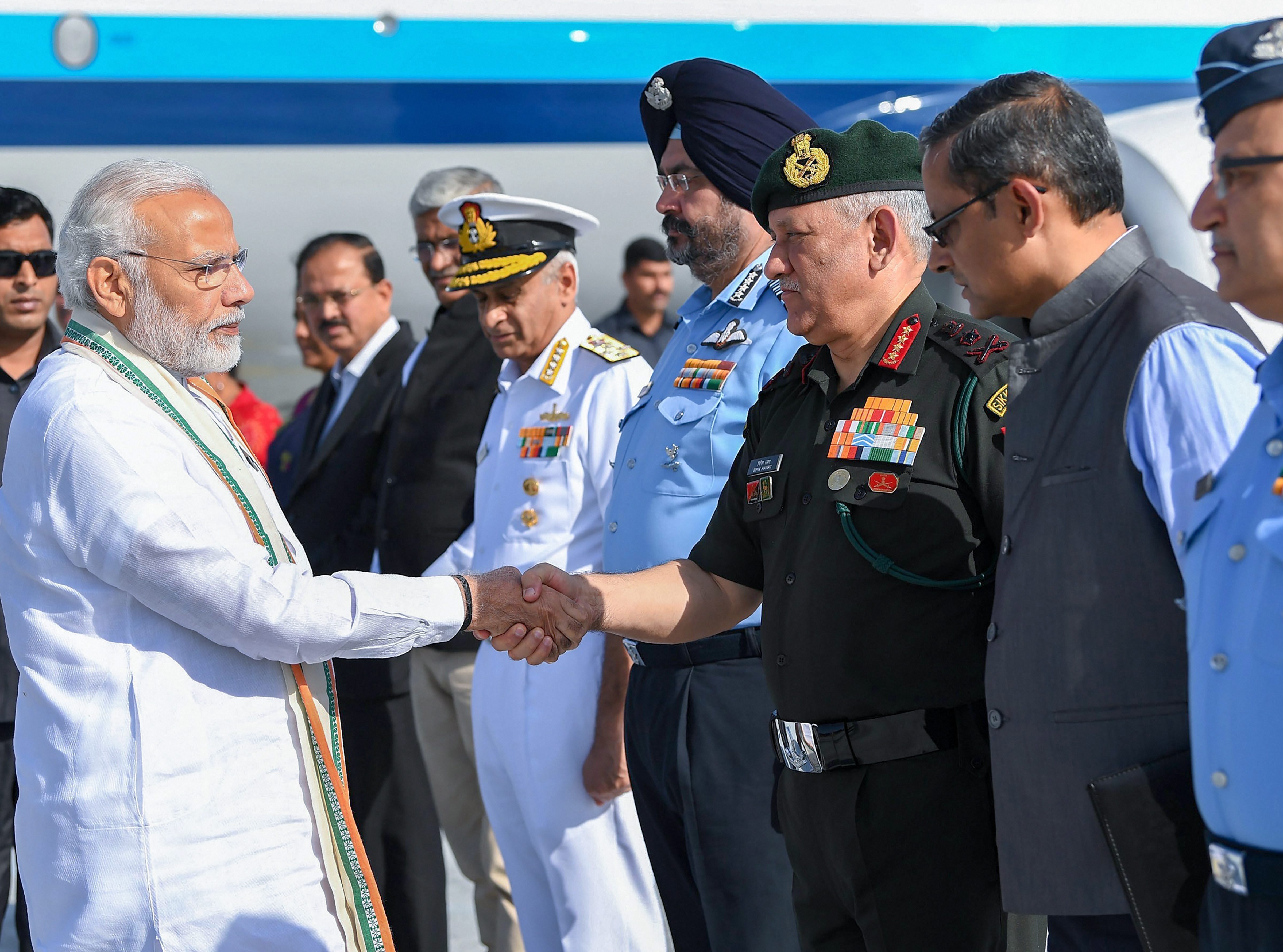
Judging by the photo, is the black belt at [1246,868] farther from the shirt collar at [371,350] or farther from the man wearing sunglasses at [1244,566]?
the shirt collar at [371,350]

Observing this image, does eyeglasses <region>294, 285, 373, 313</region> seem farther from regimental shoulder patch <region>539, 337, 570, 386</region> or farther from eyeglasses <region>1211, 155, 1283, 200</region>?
eyeglasses <region>1211, 155, 1283, 200</region>

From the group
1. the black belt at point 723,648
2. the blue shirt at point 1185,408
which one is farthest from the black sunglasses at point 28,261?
the blue shirt at point 1185,408

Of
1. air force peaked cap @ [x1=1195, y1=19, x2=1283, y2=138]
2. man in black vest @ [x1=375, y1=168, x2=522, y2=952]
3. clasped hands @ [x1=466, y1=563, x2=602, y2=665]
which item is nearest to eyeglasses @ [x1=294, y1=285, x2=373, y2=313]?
man in black vest @ [x1=375, y1=168, x2=522, y2=952]

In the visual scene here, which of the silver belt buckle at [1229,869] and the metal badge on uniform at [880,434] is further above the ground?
the metal badge on uniform at [880,434]

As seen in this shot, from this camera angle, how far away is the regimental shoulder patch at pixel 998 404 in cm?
197

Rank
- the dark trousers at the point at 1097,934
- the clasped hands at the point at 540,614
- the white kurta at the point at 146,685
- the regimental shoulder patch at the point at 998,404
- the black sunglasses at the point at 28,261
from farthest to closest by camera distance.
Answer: the black sunglasses at the point at 28,261 → the clasped hands at the point at 540,614 → the regimental shoulder patch at the point at 998,404 → the white kurta at the point at 146,685 → the dark trousers at the point at 1097,934

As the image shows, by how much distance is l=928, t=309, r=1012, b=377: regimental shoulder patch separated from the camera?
2012 millimetres

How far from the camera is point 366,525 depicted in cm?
390

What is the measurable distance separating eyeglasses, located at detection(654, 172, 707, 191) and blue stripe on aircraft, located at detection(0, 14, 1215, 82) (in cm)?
351

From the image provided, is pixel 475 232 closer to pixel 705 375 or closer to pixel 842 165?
pixel 705 375

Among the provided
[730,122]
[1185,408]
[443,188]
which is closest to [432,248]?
[443,188]

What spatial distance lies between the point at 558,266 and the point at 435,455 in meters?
0.65

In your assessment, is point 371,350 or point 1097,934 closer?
point 1097,934

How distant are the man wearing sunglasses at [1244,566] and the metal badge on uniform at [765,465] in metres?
0.89
